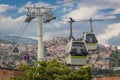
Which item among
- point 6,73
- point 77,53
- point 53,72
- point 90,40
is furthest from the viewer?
point 6,73

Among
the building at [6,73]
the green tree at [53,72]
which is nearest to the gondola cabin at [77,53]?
the green tree at [53,72]

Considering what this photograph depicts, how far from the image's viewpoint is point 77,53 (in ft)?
95.2

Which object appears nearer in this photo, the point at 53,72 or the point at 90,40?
the point at 90,40

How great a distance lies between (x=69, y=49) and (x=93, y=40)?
2464 mm

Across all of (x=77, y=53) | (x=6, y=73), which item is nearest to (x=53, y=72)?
(x=77, y=53)

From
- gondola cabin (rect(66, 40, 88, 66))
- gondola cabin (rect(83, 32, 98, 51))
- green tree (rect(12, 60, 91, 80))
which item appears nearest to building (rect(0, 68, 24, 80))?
green tree (rect(12, 60, 91, 80))

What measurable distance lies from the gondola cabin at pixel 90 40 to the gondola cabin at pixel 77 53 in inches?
58.2

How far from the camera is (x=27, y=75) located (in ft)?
105

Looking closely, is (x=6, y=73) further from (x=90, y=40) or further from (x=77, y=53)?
(x=77, y=53)

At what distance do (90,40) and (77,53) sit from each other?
2.30m

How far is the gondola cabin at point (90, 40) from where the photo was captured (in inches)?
1217

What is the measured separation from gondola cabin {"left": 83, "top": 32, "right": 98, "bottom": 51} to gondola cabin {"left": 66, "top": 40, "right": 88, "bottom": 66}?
4.85 feet

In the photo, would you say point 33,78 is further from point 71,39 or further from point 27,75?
point 71,39

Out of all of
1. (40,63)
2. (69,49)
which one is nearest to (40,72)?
(40,63)
